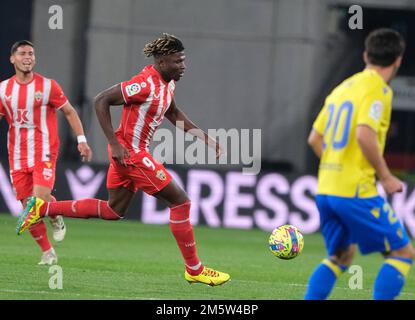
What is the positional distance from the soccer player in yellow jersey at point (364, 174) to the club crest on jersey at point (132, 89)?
2.50m

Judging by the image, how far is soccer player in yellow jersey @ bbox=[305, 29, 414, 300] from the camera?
7180 millimetres

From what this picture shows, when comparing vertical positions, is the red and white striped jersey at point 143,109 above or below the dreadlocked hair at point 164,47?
below

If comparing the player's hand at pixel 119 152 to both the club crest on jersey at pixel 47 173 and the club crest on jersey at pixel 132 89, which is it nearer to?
the club crest on jersey at pixel 132 89

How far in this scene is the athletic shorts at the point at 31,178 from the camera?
429 inches

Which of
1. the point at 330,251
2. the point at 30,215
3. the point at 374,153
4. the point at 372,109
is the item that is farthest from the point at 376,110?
the point at 30,215

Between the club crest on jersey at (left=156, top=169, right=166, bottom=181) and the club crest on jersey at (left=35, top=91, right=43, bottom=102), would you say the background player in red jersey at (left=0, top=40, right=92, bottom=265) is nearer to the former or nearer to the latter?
the club crest on jersey at (left=35, top=91, right=43, bottom=102)

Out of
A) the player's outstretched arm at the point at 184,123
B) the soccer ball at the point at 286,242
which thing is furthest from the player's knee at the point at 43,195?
the soccer ball at the point at 286,242

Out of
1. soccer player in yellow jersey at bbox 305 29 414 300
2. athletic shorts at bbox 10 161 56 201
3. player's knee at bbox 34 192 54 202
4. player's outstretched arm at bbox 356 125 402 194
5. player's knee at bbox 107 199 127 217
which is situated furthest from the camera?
athletic shorts at bbox 10 161 56 201

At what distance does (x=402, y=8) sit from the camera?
23422 millimetres

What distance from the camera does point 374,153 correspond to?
23.1 ft

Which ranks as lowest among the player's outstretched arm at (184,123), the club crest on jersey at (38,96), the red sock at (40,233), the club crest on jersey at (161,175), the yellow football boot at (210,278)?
the yellow football boot at (210,278)

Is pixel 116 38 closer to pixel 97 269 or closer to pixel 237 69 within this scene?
pixel 237 69

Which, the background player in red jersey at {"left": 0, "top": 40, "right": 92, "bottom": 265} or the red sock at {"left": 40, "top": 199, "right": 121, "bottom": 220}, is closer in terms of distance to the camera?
the red sock at {"left": 40, "top": 199, "right": 121, "bottom": 220}

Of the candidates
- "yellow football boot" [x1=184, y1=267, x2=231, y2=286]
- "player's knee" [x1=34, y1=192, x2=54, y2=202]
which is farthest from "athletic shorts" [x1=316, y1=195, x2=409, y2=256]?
"player's knee" [x1=34, y1=192, x2=54, y2=202]
